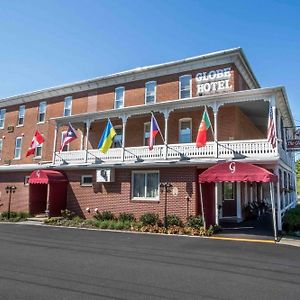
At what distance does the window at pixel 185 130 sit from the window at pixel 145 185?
3574 millimetres

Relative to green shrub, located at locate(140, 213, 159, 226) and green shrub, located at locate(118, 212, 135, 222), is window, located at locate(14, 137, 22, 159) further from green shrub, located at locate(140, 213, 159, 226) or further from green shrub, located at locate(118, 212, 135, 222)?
green shrub, located at locate(140, 213, 159, 226)

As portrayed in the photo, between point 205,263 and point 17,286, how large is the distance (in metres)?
5.23

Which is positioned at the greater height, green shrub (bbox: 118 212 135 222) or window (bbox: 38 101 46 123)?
window (bbox: 38 101 46 123)

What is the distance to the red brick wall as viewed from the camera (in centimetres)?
1800

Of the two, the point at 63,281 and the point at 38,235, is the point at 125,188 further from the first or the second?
the point at 63,281

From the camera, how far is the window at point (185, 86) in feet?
76.2

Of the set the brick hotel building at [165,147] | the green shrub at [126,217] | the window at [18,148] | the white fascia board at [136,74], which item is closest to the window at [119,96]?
the brick hotel building at [165,147]

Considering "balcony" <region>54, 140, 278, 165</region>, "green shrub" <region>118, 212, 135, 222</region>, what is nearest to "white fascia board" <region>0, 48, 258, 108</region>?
"balcony" <region>54, 140, 278, 165</region>

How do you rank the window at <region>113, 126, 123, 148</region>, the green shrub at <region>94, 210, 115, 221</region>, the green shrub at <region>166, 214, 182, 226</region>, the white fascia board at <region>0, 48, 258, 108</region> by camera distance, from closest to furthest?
the green shrub at <region>166, 214, 182, 226</region> → the green shrub at <region>94, 210, 115, 221</region> → the white fascia board at <region>0, 48, 258, 108</region> → the window at <region>113, 126, 123, 148</region>

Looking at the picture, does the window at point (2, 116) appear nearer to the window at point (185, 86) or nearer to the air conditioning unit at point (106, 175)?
the air conditioning unit at point (106, 175)

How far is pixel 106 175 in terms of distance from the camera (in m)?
20.4

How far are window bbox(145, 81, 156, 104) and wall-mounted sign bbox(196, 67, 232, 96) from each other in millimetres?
3698

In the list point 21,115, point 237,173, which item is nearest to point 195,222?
point 237,173

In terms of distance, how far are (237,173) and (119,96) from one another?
568 inches
